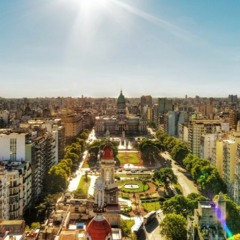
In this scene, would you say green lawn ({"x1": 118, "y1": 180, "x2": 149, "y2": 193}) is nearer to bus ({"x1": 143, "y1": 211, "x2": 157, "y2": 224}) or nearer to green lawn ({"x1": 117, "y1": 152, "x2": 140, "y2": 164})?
bus ({"x1": 143, "y1": 211, "x2": 157, "y2": 224})

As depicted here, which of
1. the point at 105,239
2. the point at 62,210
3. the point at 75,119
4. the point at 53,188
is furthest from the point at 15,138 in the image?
the point at 75,119

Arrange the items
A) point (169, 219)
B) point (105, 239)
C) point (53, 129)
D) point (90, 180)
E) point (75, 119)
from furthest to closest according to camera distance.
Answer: point (75, 119) → point (53, 129) → point (90, 180) → point (169, 219) → point (105, 239)

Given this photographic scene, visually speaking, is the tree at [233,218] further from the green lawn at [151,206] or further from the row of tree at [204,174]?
the row of tree at [204,174]

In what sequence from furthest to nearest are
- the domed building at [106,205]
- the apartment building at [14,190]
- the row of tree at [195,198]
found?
the apartment building at [14,190] < the row of tree at [195,198] < the domed building at [106,205]

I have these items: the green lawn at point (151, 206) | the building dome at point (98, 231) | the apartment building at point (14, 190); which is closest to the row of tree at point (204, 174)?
the green lawn at point (151, 206)

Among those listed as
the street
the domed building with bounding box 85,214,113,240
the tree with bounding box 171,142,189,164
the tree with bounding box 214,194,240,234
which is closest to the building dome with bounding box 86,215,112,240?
the domed building with bounding box 85,214,113,240

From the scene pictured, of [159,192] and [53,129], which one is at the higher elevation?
[53,129]

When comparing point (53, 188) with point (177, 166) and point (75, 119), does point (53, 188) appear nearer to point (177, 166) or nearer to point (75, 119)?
point (177, 166)

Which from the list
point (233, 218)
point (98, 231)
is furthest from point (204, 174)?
point (98, 231)
